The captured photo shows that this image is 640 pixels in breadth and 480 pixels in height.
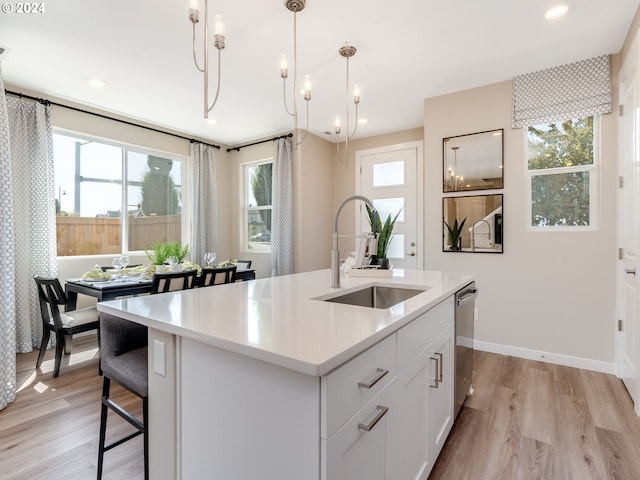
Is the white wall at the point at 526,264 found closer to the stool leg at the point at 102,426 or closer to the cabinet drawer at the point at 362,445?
the cabinet drawer at the point at 362,445

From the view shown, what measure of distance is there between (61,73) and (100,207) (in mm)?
1528

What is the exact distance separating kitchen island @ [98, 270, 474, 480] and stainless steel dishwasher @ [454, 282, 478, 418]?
48 cm

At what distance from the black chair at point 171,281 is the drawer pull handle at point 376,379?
7.14 feet

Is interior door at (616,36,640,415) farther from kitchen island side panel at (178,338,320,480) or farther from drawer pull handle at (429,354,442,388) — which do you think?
kitchen island side panel at (178,338,320,480)

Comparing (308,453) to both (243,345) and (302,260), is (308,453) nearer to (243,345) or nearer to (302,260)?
(243,345)

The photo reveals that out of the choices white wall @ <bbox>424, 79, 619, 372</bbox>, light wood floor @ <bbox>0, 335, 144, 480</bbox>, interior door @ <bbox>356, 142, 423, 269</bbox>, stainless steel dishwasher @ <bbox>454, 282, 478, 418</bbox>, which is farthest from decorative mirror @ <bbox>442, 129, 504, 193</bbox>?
light wood floor @ <bbox>0, 335, 144, 480</bbox>

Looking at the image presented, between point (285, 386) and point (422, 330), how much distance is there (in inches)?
27.9

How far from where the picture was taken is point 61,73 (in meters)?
2.95

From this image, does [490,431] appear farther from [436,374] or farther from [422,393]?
[422,393]

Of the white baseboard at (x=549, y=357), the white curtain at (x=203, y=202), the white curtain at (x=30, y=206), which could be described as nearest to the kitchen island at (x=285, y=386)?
the white baseboard at (x=549, y=357)

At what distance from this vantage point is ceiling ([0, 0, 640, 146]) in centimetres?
213

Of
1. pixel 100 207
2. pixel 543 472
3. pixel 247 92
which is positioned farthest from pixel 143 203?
pixel 543 472

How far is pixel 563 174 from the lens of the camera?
2.87 meters

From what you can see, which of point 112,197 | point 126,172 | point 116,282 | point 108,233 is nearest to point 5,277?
point 116,282
